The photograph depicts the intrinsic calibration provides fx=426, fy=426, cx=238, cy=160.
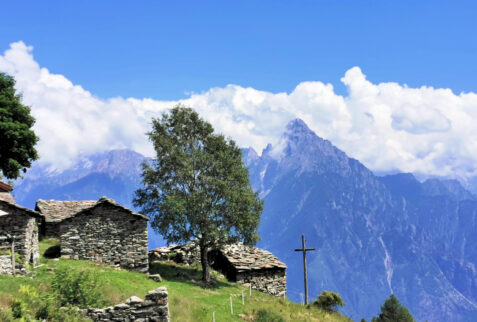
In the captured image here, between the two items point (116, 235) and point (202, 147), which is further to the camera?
point (202, 147)

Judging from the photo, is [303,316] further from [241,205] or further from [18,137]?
[18,137]

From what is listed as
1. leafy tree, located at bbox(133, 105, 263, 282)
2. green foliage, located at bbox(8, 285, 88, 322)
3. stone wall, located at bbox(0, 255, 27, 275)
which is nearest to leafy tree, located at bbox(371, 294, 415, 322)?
leafy tree, located at bbox(133, 105, 263, 282)

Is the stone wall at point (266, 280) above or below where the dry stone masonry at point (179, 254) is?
below

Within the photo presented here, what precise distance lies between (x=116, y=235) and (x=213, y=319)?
13320mm

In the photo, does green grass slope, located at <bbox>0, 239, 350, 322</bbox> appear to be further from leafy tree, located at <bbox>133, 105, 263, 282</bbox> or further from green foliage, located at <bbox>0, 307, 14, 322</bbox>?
leafy tree, located at <bbox>133, 105, 263, 282</bbox>

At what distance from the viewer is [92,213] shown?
3459cm

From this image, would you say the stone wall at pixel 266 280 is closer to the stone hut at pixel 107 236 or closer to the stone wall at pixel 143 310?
the stone hut at pixel 107 236

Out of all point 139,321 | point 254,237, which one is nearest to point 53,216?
point 254,237

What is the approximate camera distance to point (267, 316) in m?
29.6

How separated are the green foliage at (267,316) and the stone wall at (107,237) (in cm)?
1073

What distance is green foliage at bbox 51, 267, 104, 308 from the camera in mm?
19344

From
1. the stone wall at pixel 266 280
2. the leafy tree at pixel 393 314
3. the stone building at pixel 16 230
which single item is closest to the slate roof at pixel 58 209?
A: the stone building at pixel 16 230

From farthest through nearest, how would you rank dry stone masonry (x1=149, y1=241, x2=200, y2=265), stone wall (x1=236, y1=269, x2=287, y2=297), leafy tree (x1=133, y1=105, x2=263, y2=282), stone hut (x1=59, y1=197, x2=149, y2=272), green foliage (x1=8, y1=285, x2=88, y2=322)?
1. dry stone masonry (x1=149, y1=241, x2=200, y2=265)
2. stone wall (x1=236, y1=269, x2=287, y2=297)
3. leafy tree (x1=133, y1=105, x2=263, y2=282)
4. stone hut (x1=59, y1=197, x2=149, y2=272)
5. green foliage (x1=8, y1=285, x2=88, y2=322)

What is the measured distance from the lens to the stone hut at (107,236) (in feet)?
111
